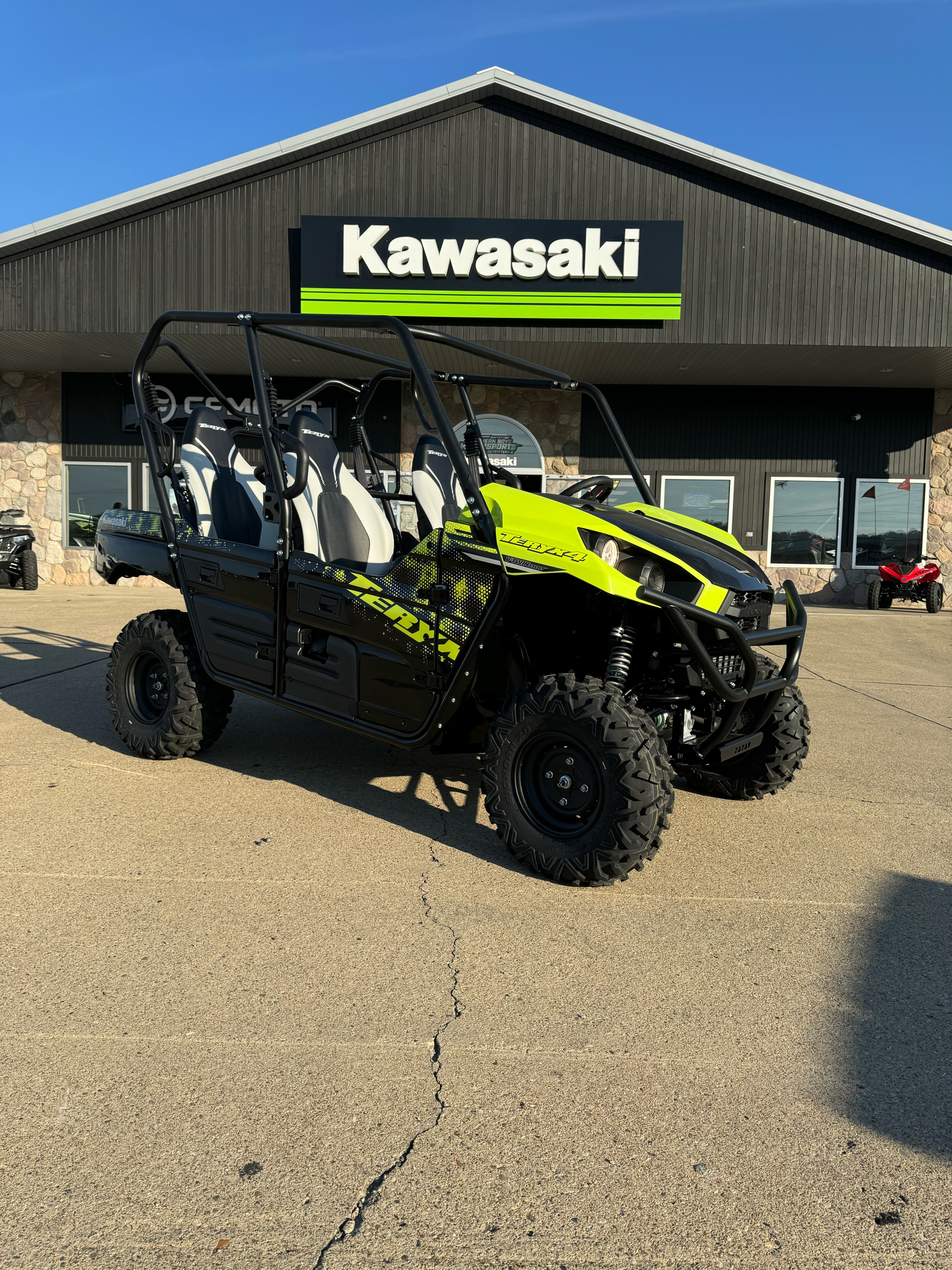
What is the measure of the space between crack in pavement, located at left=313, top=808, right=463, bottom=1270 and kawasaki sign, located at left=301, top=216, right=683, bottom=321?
1176 cm

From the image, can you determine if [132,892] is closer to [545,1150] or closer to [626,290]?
[545,1150]

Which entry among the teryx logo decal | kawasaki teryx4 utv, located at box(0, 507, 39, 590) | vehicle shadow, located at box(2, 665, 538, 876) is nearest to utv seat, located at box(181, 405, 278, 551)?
A: vehicle shadow, located at box(2, 665, 538, 876)

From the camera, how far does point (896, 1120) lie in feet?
7.09

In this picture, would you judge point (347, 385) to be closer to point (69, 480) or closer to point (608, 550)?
point (608, 550)

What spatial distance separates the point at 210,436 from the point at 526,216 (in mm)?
10239

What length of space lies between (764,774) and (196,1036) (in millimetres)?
2957

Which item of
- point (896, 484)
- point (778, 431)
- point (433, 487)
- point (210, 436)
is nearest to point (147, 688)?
point (210, 436)

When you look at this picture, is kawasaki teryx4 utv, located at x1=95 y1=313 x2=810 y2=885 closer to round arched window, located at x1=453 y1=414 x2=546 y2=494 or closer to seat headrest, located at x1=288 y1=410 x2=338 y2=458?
seat headrest, located at x1=288 y1=410 x2=338 y2=458

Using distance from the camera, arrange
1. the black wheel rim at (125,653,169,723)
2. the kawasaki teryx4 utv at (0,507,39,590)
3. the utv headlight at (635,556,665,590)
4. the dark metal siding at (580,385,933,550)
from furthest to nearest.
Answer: the dark metal siding at (580,385,933,550) → the kawasaki teryx4 utv at (0,507,39,590) → the black wheel rim at (125,653,169,723) → the utv headlight at (635,556,665,590)

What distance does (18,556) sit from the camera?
50.5 ft

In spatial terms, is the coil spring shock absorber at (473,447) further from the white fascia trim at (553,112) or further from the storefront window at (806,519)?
the storefront window at (806,519)

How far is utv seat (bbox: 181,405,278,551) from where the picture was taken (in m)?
5.09

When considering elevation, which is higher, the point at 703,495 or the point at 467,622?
the point at 703,495

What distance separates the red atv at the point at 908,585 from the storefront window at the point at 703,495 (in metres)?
2.66
